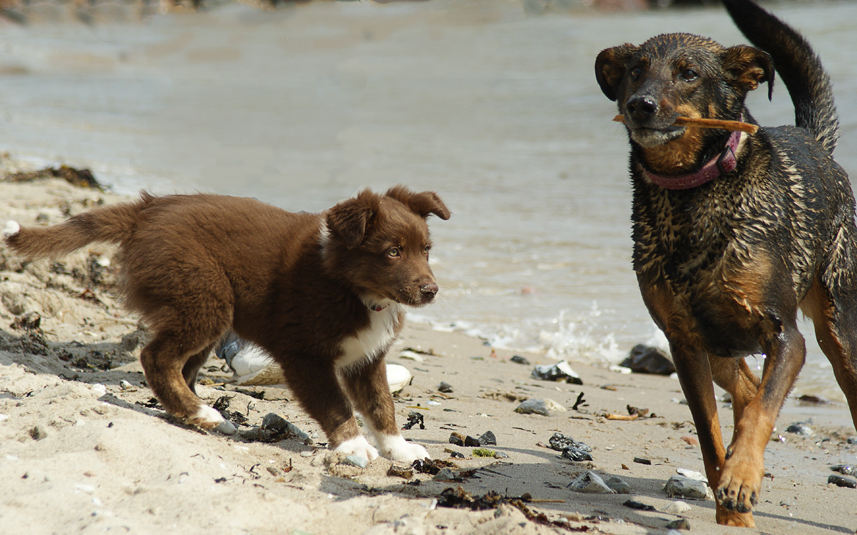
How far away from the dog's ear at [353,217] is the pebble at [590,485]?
1.66 m

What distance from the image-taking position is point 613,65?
162 inches

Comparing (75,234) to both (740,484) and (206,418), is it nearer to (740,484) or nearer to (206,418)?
(206,418)

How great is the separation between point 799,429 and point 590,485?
2.39 metres

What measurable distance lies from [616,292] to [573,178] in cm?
597

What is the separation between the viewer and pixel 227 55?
30734mm

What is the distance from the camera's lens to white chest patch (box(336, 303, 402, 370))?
14.0ft

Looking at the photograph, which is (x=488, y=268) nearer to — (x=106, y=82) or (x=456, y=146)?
Answer: (x=456, y=146)

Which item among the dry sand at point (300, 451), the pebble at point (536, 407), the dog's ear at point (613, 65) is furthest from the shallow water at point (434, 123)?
the dog's ear at point (613, 65)

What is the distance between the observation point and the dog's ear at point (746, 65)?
3674 mm

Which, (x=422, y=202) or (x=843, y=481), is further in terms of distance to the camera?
(x=422, y=202)

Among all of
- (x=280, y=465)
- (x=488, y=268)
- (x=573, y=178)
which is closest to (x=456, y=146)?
(x=573, y=178)

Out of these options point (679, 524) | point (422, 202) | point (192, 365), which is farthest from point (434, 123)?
point (679, 524)

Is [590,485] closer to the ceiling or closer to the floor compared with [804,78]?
closer to the floor

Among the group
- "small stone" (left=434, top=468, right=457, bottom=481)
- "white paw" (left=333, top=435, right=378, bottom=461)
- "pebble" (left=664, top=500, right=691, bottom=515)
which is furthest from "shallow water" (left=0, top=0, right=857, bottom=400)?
"small stone" (left=434, top=468, right=457, bottom=481)
